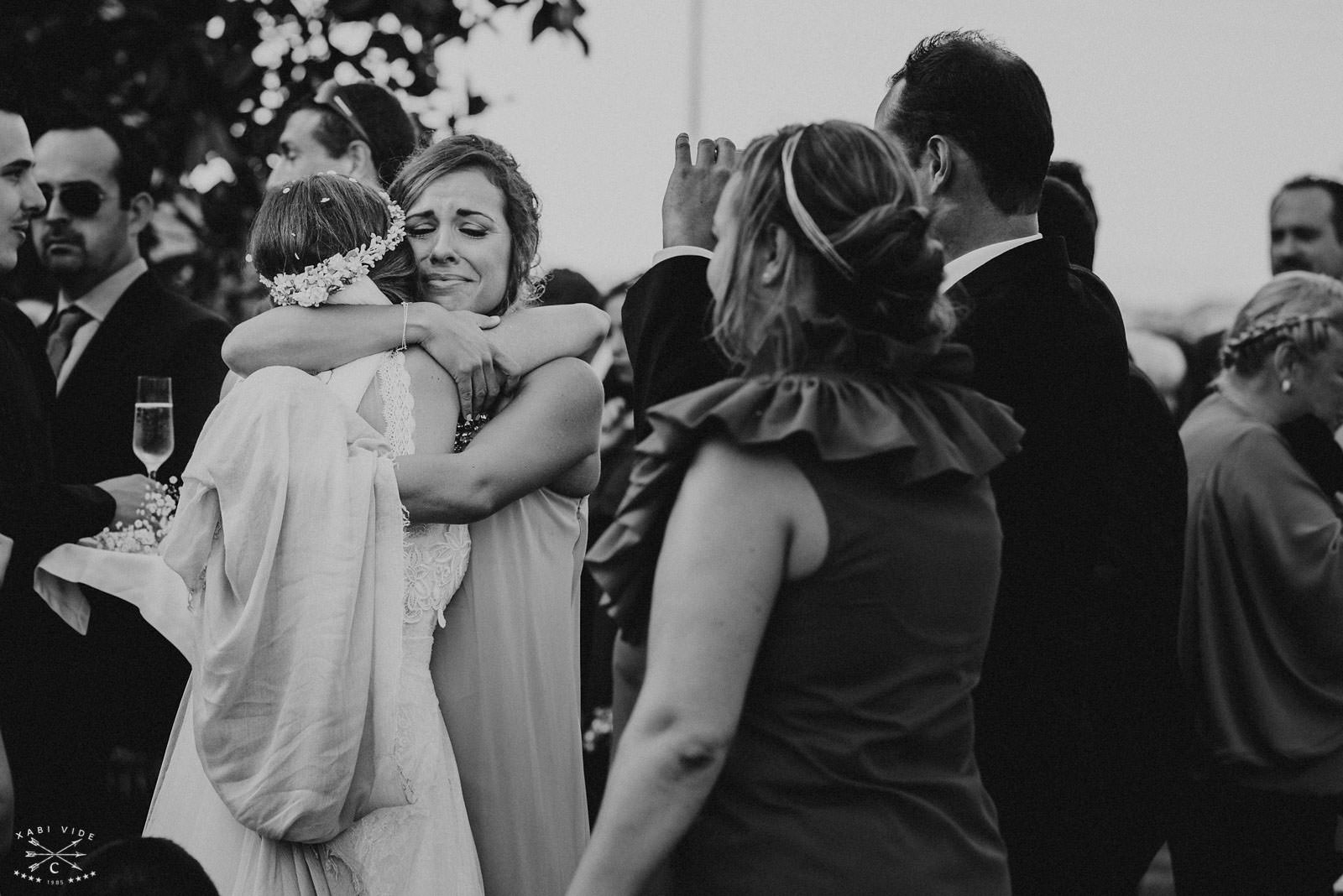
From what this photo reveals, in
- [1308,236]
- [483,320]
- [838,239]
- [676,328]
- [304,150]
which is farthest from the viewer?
[1308,236]

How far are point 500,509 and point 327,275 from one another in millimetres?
595

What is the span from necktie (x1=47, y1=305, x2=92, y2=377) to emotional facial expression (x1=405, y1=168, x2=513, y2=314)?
2.05 m

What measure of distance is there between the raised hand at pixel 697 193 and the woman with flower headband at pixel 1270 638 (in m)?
2.23

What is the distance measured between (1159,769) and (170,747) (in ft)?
6.89

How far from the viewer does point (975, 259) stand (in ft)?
8.96

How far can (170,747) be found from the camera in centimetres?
298

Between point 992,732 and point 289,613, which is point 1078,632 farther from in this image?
point 289,613

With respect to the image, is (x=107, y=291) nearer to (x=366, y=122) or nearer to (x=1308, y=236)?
(x=366, y=122)

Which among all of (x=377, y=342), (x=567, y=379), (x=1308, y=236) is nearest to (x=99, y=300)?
(x=377, y=342)

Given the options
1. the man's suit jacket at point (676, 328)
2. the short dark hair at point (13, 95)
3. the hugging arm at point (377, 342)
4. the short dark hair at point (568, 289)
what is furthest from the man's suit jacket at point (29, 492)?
the short dark hair at point (568, 289)

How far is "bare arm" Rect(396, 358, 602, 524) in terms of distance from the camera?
111 inches

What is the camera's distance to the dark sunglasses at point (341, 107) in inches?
184

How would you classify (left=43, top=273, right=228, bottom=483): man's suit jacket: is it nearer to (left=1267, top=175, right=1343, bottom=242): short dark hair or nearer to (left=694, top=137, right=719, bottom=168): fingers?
(left=694, top=137, right=719, bottom=168): fingers

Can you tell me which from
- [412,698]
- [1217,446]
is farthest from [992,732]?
[1217,446]
